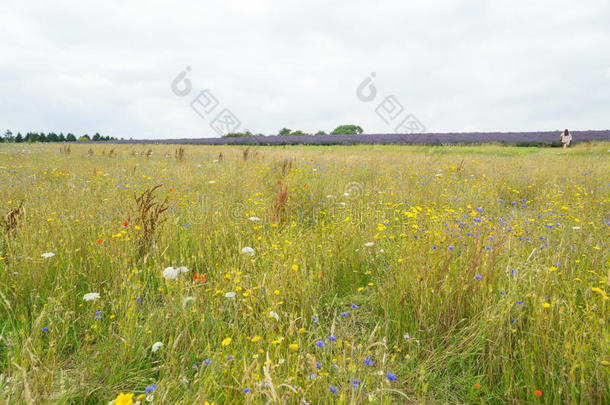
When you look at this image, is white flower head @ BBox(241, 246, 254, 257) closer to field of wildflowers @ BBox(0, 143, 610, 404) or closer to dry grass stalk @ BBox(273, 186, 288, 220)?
field of wildflowers @ BBox(0, 143, 610, 404)

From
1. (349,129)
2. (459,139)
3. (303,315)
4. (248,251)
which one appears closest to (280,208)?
(248,251)

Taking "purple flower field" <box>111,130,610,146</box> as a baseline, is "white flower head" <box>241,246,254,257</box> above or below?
below

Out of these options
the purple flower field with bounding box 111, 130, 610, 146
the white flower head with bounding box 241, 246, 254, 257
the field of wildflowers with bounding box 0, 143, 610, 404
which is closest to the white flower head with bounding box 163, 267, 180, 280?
the field of wildflowers with bounding box 0, 143, 610, 404

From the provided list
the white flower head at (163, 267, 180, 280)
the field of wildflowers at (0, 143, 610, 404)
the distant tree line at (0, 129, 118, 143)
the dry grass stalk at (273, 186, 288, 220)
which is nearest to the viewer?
the field of wildflowers at (0, 143, 610, 404)

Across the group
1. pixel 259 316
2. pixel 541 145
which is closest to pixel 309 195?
pixel 259 316

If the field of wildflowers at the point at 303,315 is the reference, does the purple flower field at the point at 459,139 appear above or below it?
above

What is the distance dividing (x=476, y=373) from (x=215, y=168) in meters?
6.58

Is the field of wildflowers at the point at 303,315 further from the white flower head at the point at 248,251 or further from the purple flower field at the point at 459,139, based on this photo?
the purple flower field at the point at 459,139

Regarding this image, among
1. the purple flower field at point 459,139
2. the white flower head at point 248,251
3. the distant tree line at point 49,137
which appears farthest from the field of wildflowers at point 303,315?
the distant tree line at point 49,137

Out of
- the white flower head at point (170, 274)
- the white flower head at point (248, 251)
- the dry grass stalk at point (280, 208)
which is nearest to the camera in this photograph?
Result: the white flower head at point (170, 274)

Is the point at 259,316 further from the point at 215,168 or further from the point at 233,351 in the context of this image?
the point at 215,168

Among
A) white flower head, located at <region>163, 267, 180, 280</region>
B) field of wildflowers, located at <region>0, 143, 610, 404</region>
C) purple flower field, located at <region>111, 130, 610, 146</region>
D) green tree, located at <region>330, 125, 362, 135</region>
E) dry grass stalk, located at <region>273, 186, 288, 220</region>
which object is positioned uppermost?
green tree, located at <region>330, 125, 362, 135</region>

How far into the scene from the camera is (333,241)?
2.65 meters

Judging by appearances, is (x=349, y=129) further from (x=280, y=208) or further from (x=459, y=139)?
(x=280, y=208)
